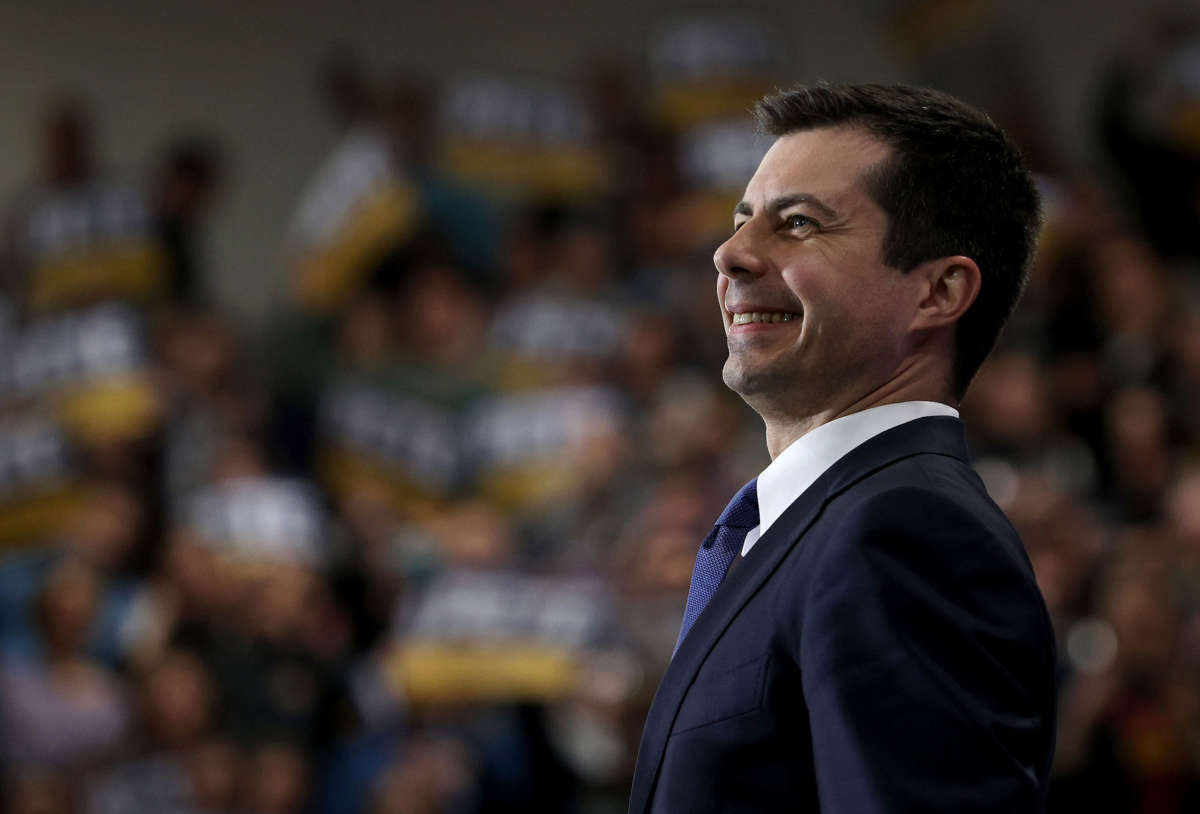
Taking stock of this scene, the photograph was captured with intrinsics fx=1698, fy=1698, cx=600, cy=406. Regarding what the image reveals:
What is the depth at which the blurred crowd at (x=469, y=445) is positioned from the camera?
373 cm

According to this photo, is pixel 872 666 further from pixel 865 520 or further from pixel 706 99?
pixel 706 99

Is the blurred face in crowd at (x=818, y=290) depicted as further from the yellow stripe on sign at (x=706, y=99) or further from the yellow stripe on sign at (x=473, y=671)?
the yellow stripe on sign at (x=706, y=99)

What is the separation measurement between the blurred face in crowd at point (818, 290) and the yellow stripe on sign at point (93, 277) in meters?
5.40

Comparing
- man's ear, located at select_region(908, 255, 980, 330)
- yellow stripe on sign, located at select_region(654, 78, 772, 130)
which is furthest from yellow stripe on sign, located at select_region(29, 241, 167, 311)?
man's ear, located at select_region(908, 255, 980, 330)

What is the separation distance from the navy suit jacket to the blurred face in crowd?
0.19ft

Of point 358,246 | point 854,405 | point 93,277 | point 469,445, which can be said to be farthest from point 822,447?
point 93,277

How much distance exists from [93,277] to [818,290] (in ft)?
18.0

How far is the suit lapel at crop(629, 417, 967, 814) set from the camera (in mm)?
1005

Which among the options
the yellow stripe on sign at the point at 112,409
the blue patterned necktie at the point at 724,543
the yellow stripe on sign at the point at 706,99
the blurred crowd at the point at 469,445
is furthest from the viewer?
the yellow stripe on sign at the point at 706,99

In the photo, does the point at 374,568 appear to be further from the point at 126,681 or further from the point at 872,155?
the point at 872,155

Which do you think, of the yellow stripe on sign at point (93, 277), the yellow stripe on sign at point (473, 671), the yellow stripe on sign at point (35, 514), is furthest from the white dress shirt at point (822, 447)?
the yellow stripe on sign at point (93, 277)

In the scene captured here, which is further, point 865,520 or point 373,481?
point 373,481

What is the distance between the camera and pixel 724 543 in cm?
116

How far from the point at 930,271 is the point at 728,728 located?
1.05 feet
